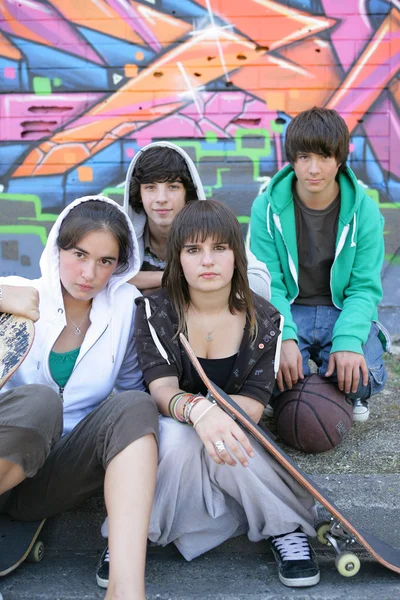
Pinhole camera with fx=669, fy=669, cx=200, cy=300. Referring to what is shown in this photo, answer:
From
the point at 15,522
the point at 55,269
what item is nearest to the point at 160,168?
the point at 55,269

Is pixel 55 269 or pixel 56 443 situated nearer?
pixel 56 443

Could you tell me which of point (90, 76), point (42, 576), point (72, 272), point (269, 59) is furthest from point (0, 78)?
point (42, 576)

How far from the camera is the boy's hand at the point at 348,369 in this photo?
2.98 meters

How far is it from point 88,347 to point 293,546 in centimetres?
101

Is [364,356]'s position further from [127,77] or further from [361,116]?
[127,77]

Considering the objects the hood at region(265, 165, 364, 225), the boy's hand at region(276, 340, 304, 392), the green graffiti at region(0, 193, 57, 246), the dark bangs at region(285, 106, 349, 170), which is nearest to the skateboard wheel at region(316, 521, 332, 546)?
the boy's hand at region(276, 340, 304, 392)

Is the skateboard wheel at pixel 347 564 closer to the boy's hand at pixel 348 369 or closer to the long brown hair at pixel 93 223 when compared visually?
the boy's hand at pixel 348 369

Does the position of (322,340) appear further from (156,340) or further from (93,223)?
(93,223)

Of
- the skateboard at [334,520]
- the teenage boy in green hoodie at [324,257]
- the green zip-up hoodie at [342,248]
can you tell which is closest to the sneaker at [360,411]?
the teenage boy in green hoodie at [324,257]

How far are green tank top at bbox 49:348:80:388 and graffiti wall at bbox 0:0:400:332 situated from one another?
3.11 m

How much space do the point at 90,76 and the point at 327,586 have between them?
4.34 meters

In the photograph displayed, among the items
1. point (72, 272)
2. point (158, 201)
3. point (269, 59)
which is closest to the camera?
point (72, 272)

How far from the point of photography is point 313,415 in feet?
9.81

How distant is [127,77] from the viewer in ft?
17.4
